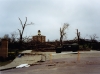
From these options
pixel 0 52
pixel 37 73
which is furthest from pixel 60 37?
pixel 37 73

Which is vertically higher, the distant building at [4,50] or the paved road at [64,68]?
the distant building at [4,50]

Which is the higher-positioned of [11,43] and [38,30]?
[38,30]

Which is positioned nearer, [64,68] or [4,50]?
[64,68]

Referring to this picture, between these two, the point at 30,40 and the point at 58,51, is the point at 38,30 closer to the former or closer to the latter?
the point at 30,40

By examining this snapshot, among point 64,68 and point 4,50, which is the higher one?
point 4,50

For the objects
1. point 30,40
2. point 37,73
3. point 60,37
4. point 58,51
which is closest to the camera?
point 37,73

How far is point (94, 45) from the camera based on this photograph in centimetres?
4562

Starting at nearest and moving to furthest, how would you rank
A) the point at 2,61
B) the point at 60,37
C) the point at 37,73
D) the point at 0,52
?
the point at 37,73 → the point at 2,61 → the point at 0,52 → the point at 60,37

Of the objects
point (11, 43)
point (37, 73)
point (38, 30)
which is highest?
point (38, 30)

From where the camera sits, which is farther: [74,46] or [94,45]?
[94,45]

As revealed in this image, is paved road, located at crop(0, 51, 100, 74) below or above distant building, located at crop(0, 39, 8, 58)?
below

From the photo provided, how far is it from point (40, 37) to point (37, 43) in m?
13.4

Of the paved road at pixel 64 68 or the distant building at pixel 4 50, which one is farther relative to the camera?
the distant building at pixel 4 50

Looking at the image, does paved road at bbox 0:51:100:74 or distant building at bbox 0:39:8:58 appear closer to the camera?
paved road at bbox 0:51:100:74
